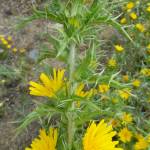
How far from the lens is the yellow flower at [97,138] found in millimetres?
2504

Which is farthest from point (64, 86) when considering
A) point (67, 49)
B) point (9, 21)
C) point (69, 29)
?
point (9, 21)

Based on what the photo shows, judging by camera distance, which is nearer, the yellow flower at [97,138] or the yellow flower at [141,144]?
the yellow flower at [97,138]

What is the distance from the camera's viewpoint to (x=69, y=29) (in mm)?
2275

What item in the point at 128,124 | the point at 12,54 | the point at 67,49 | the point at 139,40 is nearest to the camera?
the point at 67,49

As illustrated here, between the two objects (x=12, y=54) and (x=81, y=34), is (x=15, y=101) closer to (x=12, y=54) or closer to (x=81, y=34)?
(x=12, y=54)

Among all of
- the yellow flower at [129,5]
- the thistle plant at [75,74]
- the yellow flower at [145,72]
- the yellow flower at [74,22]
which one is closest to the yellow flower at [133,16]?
the yellow flower at [129,5]

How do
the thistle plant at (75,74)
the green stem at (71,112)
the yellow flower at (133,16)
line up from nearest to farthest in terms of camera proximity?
the thistle plant at (75,74)
the green stem at (71,112)
the yellow flower at (133,16)

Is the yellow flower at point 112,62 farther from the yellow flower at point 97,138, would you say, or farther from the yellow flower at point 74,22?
the yellow flower at point 74,22

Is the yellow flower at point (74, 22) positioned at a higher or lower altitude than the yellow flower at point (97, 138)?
higher

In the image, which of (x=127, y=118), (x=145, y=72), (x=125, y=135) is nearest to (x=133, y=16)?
(x=145, y=72)

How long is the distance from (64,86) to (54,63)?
1.73 metres

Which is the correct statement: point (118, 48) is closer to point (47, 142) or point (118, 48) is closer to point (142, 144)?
point (142, 144)

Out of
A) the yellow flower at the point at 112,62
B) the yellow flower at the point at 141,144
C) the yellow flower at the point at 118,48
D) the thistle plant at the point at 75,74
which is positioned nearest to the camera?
the thistle plant at the point at 75,74

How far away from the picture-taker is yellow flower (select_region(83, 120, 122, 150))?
2504 mm
